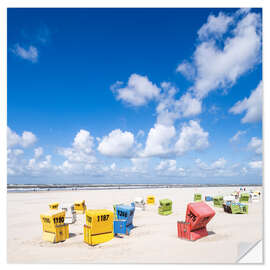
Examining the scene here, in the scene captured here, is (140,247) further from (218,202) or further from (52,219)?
(218,202)

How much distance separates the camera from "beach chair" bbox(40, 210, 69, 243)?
1222 centimetres

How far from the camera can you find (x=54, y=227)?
12.3 metres

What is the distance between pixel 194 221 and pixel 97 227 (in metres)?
5.30

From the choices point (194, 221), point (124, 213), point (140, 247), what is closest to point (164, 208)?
point (124, 213)

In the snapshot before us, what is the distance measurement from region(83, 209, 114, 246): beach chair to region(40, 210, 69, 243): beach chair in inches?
56.5

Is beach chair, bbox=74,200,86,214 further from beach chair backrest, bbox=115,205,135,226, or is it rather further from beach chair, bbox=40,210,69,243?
beach chair, bbox=40,210,69,243

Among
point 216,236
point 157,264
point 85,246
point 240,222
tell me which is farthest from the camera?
point 240,222

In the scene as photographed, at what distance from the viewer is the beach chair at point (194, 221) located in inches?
476

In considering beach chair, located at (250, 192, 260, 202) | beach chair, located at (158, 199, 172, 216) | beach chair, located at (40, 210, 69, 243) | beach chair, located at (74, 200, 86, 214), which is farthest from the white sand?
beach chair, located at (250, 192, 260, 202)

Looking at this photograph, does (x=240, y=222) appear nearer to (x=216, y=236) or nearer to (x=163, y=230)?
(x=216, y=236)

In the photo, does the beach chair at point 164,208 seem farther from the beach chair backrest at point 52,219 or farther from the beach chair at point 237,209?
the beach chair backrest at point 52,219
